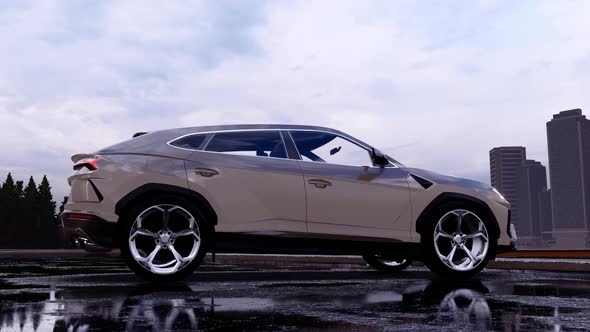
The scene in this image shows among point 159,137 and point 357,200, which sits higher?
point 159,137

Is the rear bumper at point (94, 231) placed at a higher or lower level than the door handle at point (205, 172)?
lower

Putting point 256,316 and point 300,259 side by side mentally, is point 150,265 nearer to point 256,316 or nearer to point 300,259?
point 256,316

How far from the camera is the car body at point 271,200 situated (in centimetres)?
641

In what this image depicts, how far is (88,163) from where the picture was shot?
257 inches

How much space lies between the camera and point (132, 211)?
6.36 m

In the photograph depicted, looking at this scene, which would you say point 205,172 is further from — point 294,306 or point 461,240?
point 461,240

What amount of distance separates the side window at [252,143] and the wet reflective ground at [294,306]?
143 centimetres

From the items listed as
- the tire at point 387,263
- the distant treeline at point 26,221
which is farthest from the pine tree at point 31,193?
the tire at point 387,263

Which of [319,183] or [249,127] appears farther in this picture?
[249,127]

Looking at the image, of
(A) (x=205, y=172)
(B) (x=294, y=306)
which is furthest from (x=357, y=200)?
(B) (x=294, y=306)

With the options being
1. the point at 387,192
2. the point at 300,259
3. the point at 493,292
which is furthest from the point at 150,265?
the point at 300,259

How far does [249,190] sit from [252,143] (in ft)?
2.31

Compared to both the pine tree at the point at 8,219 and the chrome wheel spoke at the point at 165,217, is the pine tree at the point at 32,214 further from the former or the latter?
the chrome wheel spoke at the point at 165,217

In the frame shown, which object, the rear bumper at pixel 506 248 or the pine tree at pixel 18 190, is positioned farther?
the pine tree at pixel 18 190
